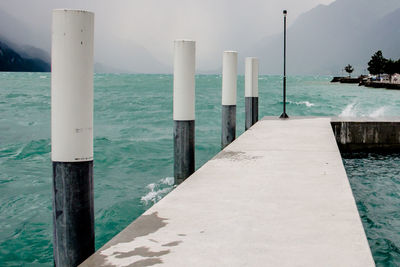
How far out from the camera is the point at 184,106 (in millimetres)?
7016

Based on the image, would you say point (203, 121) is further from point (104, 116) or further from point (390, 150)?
point (390, 150)

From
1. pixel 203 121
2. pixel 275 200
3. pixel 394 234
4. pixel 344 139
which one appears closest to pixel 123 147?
pixel 344 139

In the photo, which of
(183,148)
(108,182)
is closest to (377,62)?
(108,182)

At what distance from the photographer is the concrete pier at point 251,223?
3287mm

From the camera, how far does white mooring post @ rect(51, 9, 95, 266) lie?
3.54 meters

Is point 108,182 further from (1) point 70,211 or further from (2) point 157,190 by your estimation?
(1) point 70,211

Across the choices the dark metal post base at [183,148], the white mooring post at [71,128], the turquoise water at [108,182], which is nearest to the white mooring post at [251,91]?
the turquoise water at [108,182]

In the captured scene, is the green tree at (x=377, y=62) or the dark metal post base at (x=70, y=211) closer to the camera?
the dark metal post base at (x=70, y=211)

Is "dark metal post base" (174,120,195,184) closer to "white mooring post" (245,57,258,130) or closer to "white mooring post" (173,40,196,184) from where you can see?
"white mooring post" (173,40,196,184)

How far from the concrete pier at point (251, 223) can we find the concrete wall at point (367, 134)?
621 cm

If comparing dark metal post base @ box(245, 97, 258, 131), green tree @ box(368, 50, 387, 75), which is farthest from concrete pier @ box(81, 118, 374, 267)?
green tree @ box(368, 50, 387, 75)

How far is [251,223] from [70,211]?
1.42 m

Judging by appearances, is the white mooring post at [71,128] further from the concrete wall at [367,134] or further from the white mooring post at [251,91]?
the concrete wall at [367,134]

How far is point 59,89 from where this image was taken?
141 inches
